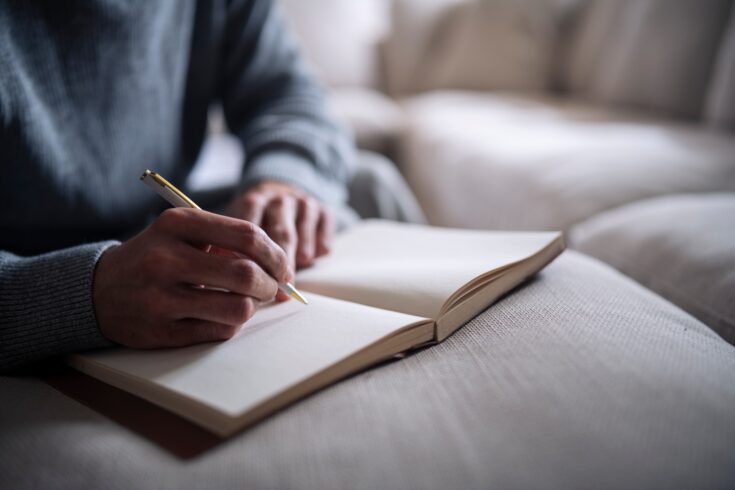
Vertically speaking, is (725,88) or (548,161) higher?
(725,88)

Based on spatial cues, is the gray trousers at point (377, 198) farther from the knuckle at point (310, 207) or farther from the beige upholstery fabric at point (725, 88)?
the beige upholstery fabric at point (725, 88)

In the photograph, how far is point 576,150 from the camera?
103cm

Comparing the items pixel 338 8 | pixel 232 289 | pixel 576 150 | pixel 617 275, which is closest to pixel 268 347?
pixel 232 289

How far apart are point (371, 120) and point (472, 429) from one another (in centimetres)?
164

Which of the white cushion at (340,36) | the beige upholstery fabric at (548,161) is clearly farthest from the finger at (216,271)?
the white cushion at (340,36)

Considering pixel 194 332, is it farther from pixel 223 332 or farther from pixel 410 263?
pixel 410 263

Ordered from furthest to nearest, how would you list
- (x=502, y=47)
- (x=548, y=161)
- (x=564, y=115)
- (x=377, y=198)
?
(x=502, y=47) < (x=564, y=115) < (x=548, y=161) < (x=377, y=198)

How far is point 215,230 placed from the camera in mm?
387

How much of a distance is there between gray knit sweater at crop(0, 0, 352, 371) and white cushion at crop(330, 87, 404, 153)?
35.4 inches

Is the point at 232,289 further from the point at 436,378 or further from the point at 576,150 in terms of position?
the point at 576,150

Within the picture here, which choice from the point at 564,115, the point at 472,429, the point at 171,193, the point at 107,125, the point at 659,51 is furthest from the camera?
the point at 564,115

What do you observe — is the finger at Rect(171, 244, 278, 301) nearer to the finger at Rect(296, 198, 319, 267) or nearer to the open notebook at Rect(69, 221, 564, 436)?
the open notebook at Rect(69, 221, 564, 436)

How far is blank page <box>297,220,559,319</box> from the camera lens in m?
0.44

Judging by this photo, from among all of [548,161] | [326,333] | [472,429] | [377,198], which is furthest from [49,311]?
[548,161]
